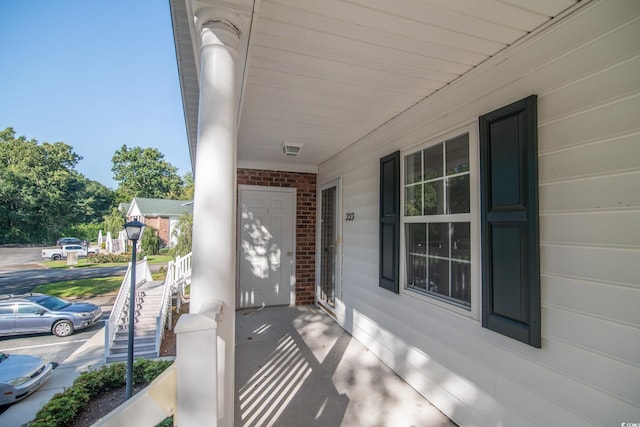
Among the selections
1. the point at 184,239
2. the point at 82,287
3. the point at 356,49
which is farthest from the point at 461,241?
the point at 82,287

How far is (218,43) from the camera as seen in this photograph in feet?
4.09

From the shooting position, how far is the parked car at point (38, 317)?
242 inches

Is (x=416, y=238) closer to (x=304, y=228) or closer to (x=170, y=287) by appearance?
(x=304, y=228)

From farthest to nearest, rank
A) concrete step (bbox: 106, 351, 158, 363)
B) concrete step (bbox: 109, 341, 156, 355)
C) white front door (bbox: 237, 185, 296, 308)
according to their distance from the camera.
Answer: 1. concrete step (bbox: 109, 341, 156, 355)
2. concrete step (bbox: 106, 351, 158, 363)
3. white front door (bbox: 237, 185, 296, 308)

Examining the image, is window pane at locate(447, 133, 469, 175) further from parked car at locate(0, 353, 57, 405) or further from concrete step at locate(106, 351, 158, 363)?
parked car at locate(0, 353, 57, 405)

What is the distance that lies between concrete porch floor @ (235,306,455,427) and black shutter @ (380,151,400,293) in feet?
2.92

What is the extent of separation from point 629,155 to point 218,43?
1.87m

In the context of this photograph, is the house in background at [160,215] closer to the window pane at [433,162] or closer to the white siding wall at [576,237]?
the window pane at [433,162]

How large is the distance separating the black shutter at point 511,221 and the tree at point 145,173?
1402 inches

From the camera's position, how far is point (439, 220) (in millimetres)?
2295

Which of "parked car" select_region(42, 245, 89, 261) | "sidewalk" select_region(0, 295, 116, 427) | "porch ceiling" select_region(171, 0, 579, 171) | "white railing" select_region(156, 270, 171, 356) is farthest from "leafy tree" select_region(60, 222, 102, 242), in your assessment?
"porch ceiling" select_region(171, 0, 579, 171)

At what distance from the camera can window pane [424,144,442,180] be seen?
235 cm

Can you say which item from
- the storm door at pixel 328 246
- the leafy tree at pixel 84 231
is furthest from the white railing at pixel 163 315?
the leafy tree at pixel 84 231

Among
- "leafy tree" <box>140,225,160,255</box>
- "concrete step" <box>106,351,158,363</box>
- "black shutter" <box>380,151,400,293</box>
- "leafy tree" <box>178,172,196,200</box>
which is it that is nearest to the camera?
"black shutter" <box>380,151,400,293</box>
